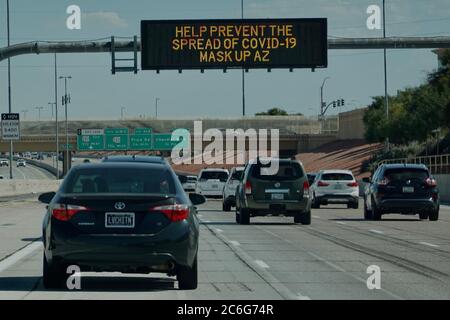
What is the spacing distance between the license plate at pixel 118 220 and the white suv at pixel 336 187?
3424cm

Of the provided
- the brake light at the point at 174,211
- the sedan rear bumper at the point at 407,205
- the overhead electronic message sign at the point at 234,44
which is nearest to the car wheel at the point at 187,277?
the brake light at the point at 174,211

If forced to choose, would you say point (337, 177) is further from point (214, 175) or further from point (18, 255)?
point (18, 255)

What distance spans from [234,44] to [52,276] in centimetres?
3222

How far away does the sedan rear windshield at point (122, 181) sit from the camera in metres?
15.7

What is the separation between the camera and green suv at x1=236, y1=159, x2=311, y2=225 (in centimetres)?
3406

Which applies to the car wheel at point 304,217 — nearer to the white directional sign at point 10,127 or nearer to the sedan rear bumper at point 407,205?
the sedan rear bumper at point 407,205

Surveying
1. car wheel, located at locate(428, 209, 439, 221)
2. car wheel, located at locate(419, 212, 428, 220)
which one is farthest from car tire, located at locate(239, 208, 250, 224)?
car wheel, located at locate(419, 212, 428, 220)

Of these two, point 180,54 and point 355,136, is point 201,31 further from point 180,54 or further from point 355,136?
point 355,136

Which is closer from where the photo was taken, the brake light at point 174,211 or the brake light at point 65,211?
the brake light at point 65,211

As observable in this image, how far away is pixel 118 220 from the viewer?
49.6ft

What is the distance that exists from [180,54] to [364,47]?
6.95 meters

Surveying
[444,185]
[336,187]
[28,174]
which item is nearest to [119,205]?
[336,187]

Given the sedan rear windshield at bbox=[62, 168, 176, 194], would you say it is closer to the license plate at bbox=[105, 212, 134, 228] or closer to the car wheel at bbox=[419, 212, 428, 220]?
the license plate at bbox=[105, 212, 134, 228]

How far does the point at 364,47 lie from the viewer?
4775cm
